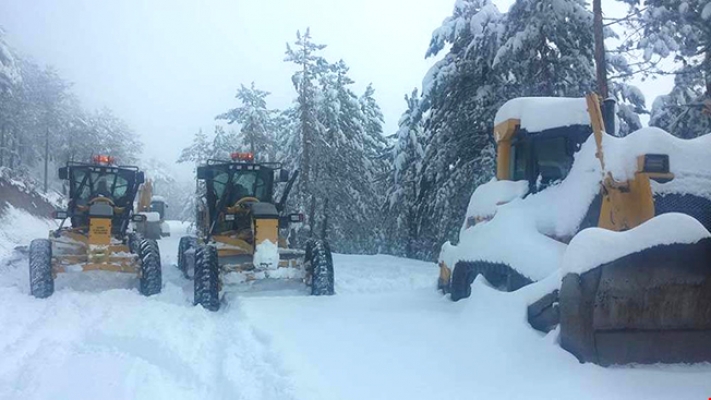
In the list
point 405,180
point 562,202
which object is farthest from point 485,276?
point 405,180

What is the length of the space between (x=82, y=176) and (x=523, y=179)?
9423mm

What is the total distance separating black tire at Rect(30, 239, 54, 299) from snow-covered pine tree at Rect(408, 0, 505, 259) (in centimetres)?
1142

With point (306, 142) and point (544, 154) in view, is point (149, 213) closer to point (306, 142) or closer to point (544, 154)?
point (306, 142)

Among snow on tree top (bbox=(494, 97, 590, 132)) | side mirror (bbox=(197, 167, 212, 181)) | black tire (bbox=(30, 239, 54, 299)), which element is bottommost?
black tire (bbox=(30, 239, 54, 299))

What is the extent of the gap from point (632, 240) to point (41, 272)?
880cm

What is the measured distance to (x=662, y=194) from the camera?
6.01 m

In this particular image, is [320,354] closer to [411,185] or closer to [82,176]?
[82,176]

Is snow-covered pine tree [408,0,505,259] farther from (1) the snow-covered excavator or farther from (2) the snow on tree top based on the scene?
(1) the snow-covered excavator

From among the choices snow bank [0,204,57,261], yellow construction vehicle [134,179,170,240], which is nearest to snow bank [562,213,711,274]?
yellow construction vehicle [134,179,170,240]

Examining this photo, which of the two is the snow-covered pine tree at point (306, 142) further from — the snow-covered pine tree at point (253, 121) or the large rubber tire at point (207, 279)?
the large rubber tire at point (207, 279)

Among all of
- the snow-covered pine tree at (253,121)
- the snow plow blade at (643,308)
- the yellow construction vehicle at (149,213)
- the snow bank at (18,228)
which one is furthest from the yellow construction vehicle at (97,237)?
the snow-covered pine tree at (253,121)

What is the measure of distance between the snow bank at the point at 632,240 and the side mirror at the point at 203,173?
8116 mm

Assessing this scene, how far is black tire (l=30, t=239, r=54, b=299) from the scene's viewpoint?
9.72 m

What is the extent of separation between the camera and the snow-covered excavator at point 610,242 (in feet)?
16.3
